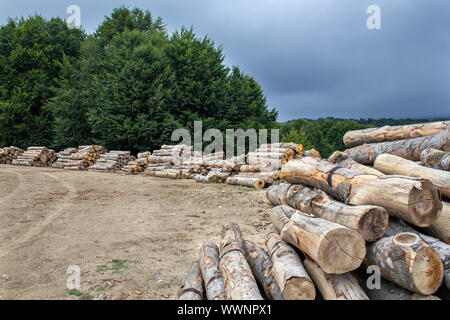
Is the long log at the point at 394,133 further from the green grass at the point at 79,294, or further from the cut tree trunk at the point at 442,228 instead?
the green grass at the point at 79,294

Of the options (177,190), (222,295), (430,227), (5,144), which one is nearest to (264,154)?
(177,190)

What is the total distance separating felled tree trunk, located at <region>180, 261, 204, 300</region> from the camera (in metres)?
2.82

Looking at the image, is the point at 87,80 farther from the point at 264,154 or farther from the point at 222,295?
the point at 222,295

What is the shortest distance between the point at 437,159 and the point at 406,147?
1522 millimetres

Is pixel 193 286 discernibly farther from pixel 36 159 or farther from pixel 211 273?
pixel 36 159

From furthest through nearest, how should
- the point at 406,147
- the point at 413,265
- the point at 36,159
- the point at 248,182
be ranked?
the point at 36,159 < the point at 248,182 < the point at 406,147 < the point at 413,265

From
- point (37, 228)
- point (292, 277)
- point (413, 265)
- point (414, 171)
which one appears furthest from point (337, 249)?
point (37, 228)

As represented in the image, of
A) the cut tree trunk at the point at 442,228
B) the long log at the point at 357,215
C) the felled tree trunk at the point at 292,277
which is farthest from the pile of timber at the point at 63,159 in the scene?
the cut tree trunk at the point at 442,228

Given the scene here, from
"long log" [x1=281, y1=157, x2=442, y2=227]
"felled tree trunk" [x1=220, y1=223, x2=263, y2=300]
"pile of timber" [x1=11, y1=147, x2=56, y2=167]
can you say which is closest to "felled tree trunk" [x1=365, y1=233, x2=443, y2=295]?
"long log" [x1=281, y1=157, x2=442, y2=227]

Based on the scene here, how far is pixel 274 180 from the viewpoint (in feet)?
34.4

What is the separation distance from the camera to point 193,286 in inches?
117

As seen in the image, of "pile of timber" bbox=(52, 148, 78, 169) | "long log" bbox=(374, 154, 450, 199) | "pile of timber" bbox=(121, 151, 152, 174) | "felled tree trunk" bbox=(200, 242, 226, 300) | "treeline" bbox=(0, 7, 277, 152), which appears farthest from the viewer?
"treeline" bbox=(0, 7, 277, 152)

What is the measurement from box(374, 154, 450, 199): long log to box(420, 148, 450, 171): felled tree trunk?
34 centimetres

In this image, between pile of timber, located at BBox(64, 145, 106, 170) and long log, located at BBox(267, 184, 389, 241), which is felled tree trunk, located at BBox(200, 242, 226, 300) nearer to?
long log, located at BBox(267, 184, 389, 241)
